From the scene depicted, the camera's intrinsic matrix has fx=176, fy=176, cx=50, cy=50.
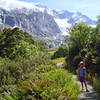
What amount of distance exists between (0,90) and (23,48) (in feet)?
35.5

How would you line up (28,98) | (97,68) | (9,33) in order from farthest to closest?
(9,33), (97,68), (28,98)

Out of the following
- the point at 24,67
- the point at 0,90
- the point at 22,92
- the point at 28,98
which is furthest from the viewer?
the point at 24,67

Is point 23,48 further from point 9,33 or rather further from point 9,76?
point 9,33

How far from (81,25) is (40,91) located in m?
27.7

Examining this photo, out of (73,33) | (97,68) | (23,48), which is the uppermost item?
(73,33)

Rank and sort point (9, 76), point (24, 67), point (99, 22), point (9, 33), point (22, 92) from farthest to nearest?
point (9, 33) < point (99, 22) < point (24, 67) < point (9, 76) < point (22, 92)

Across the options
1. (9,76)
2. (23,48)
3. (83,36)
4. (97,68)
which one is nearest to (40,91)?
(9,76)

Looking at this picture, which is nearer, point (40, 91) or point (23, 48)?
point (40, 91)

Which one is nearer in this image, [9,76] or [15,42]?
[9,76]

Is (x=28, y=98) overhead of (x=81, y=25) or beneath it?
beneath

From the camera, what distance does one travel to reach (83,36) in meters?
32.5

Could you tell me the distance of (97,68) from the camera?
52.1ft

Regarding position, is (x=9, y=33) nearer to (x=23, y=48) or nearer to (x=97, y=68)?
(x=23, y=48)

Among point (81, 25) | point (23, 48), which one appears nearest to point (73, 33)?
point (81, 25)
